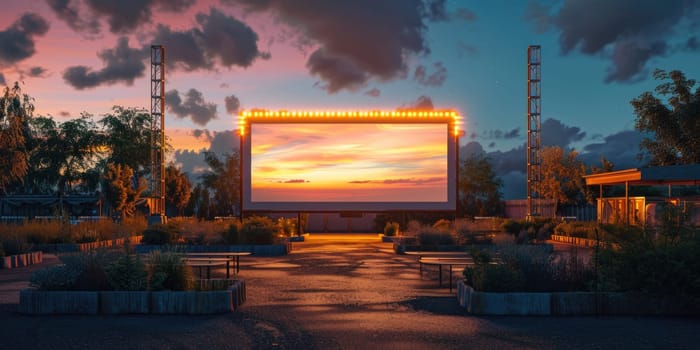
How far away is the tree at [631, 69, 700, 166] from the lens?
3556 centimetres

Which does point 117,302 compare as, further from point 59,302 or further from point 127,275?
point 59,302

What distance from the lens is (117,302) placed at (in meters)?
9.21

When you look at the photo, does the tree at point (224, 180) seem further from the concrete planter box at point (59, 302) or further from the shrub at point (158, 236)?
the concrete planter box at point (59, 302)

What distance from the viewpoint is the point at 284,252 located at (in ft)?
69.4

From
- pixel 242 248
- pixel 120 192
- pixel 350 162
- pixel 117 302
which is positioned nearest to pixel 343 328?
pixel 117 302

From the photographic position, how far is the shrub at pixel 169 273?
9523 mm

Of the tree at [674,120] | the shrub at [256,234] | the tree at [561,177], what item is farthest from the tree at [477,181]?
the shrub at [256,234]

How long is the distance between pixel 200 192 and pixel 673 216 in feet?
152

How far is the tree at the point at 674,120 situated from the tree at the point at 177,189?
31.7m

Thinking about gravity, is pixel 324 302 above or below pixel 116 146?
below

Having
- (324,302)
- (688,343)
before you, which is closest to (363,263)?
(324,302)

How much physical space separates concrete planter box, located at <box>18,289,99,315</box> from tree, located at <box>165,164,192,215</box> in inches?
1592

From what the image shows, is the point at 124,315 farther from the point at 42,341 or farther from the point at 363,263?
the point at 363,263

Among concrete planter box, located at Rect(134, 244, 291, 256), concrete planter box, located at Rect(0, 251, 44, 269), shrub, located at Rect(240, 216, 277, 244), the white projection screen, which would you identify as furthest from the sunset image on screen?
concrete planter box, located at Rect(0, 251, 44, 269)
